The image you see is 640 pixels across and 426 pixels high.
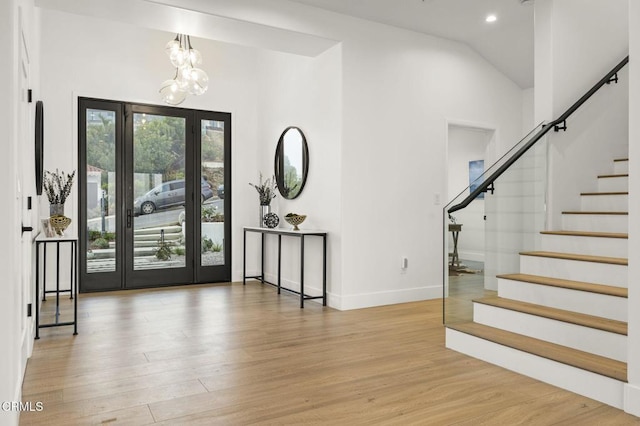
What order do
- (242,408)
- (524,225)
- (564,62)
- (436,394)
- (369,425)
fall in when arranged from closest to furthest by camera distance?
(369,425) < (242,408) < (436,394) < (524,225) < (564,62)

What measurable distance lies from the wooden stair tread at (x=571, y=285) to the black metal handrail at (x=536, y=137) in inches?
27.0

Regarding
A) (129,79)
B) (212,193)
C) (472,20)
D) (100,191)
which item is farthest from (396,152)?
(100,191)

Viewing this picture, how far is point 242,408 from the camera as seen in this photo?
2467mm

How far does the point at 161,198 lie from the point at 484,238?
4.35 metres

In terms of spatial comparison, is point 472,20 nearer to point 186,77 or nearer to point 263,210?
point 186,77

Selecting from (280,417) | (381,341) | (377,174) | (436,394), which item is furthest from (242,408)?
(377,174)

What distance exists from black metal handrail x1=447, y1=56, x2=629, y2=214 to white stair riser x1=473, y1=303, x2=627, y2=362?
824 mm

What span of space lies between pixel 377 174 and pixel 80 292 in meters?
3.91

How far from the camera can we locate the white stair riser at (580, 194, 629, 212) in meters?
3.97

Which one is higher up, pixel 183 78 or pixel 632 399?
pixel 183 78

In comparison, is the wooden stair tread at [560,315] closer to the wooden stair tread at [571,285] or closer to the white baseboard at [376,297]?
the wooden stair tread at [571,285]

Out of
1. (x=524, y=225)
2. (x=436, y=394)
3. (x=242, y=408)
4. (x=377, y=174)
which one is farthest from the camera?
(x=377, y=174)

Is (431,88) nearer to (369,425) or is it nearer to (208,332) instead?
(208,332)

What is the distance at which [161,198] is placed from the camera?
6.30 meters
